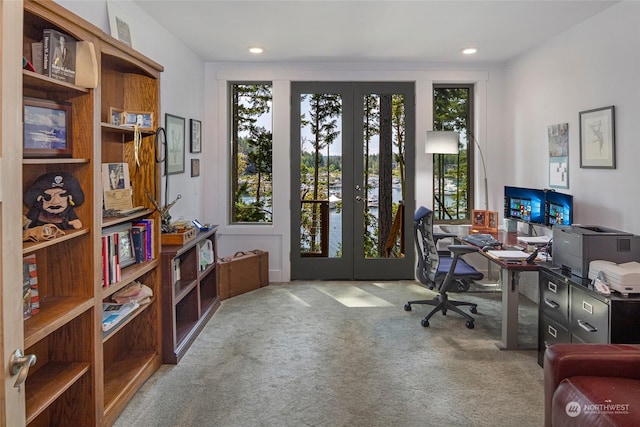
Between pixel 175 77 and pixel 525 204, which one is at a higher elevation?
pixel 175 77

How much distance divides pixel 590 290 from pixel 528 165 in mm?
2574

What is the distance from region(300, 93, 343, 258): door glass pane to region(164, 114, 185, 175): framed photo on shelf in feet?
4.97

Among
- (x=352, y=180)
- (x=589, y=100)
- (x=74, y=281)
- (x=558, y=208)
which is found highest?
(x=589, y=100)

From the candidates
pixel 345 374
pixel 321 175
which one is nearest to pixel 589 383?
pixel 345 374

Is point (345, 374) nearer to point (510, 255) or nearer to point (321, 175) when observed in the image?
point (510, 255)

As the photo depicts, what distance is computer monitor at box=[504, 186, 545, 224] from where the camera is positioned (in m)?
4.09

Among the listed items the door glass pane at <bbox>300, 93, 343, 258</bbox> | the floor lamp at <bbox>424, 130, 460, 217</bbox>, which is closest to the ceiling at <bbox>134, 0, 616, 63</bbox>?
the door glass pane at <bbox>300, 93, 343, 258</bbox>

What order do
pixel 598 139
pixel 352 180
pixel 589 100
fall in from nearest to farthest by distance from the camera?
pixel 598 139 → pixel 589 100 → pixel 352 180

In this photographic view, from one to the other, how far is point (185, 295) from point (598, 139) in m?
3.40

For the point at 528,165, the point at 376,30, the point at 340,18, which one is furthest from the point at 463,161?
the point at 340,18

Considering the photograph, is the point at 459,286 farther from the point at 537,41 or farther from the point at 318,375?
the point at 537,41

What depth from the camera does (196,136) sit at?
16.8 feet

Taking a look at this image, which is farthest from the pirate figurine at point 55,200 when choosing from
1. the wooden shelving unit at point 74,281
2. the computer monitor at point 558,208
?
the computer monitor at point 558,208

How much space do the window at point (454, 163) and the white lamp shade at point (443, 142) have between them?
0.58 metres
